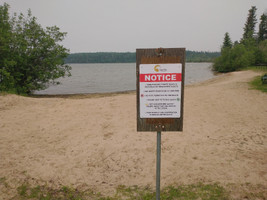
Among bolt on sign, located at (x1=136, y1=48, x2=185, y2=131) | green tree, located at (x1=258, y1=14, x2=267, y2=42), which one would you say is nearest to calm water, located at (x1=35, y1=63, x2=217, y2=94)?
bolt on sign, located at (x1=136, y1=48, x2=185, y2=131)

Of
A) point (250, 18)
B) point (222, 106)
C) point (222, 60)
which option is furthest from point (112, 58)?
point (222, 106)

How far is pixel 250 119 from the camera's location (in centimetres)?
758

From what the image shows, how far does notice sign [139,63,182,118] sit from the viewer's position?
2.36 metres

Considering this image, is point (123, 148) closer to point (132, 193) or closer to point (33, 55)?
point (132, 193)

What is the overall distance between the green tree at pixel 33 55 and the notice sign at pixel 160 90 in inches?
611

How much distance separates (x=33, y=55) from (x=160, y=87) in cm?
1705

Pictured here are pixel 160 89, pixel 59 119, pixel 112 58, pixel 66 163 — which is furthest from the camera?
pixel 112 58

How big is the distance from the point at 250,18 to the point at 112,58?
388 feet

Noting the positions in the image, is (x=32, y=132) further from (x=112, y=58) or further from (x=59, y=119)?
(x=112, y=58)

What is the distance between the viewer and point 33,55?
16.4m

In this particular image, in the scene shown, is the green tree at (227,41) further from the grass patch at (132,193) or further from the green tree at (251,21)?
the grass patch at (132,193)

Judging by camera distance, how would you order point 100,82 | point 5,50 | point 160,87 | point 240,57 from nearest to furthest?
point 160,87
point 5,50
point 100,82
point 240,57

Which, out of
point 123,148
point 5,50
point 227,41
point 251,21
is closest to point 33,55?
point 5,50

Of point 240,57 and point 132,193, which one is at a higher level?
point 240,57
